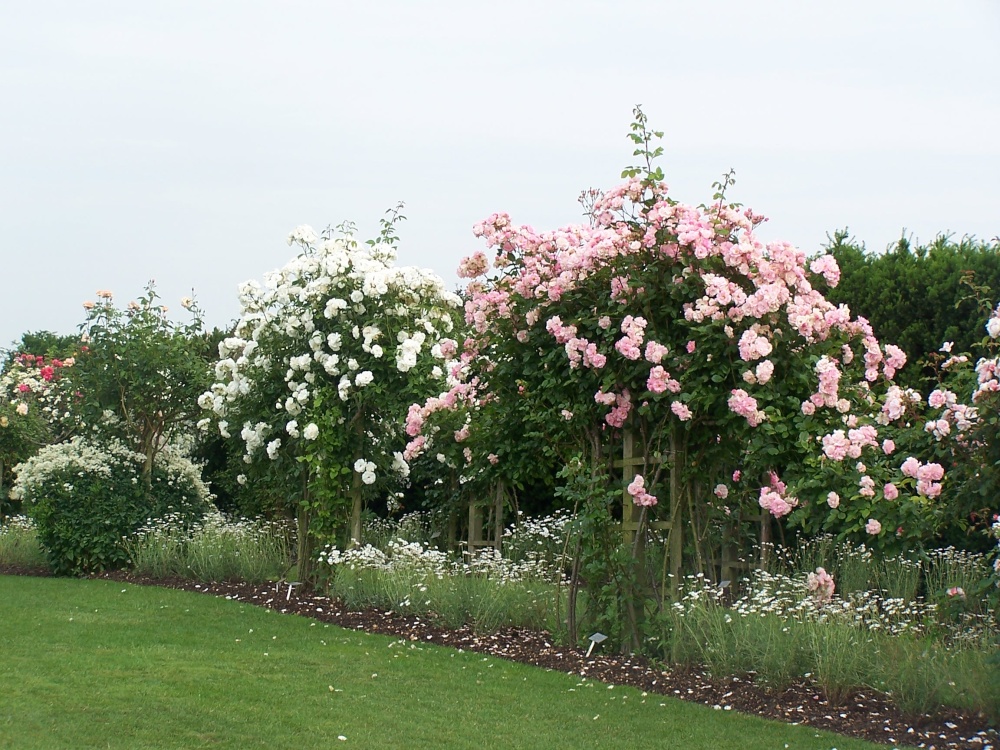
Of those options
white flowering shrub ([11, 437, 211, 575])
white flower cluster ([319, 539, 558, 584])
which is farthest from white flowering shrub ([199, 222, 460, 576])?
white flowering shrub ([11, 437, 211, 575])

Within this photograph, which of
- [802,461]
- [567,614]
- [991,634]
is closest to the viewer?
[991,634]

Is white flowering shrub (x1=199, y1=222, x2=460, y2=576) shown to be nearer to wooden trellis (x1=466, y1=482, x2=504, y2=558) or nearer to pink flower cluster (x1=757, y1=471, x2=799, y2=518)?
wooden trellis (x1=466, y1=482, x2=504, y2=558)

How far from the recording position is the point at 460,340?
10938 millimetres

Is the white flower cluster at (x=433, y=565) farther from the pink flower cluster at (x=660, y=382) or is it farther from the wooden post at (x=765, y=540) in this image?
the pink flower cluster at (x=660, y=382)

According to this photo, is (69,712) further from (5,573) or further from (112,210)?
(5,573)

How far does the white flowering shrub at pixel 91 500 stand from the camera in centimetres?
1216

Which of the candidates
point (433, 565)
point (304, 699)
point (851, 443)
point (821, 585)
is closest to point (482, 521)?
point (433, 565)

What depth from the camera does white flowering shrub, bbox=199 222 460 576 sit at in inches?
404

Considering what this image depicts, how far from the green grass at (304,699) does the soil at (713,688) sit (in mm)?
202

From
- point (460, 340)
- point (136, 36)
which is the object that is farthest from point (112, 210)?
point (460, 340)

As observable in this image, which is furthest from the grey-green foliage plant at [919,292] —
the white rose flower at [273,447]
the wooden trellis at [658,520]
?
the white rose flower at [273,447]

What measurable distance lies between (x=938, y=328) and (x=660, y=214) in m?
3.60

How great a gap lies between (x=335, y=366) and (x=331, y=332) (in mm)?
371

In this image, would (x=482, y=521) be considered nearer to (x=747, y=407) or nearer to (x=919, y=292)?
(x=919, y=292)
